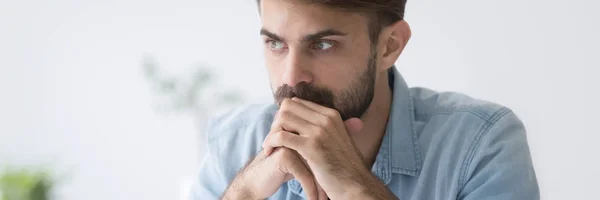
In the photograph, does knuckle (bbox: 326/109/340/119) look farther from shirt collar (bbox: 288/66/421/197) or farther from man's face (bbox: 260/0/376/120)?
shirt collar (bbox: 288/66/421/197)

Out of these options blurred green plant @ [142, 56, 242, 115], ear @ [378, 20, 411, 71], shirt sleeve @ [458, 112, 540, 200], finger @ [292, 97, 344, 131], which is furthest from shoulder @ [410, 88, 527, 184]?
blurred green plant @ [142, 56, 242, 115]

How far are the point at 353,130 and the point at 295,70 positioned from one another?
196 millimetres

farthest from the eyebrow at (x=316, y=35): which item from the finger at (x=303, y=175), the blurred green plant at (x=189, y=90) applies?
the blurred green plant at (x=189, y=90)

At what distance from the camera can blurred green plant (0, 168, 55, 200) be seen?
2.89 meters

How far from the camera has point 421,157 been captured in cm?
183

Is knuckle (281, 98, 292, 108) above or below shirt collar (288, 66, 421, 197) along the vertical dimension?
above

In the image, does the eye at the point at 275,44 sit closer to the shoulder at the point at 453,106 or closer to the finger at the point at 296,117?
the finger at the point at 296,117

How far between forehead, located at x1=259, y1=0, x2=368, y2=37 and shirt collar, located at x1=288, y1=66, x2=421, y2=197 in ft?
1.02

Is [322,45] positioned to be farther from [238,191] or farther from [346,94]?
[238,191]

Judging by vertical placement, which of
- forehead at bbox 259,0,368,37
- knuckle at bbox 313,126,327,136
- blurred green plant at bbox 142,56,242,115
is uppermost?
forehead at bbox 259,0,368,37

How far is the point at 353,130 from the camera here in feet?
5.51

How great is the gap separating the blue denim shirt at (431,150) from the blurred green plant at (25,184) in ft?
3.98

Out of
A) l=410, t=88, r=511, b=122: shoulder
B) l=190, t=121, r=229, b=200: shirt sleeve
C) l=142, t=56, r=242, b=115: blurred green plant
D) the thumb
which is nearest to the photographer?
the thumb

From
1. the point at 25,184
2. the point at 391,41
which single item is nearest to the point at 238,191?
the point at 391,41
